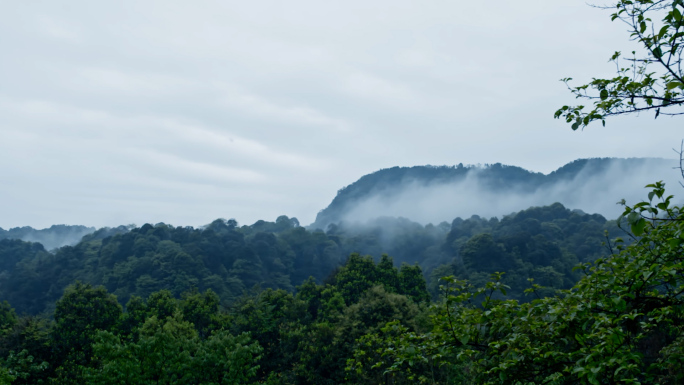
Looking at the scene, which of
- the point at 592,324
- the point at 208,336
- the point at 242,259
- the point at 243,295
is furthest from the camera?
the point at 242,259

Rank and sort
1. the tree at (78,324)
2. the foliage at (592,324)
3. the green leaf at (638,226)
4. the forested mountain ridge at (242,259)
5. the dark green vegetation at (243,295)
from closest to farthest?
the green leaf at (638,226) → the foliage at (592,324) → the dark green vegetation at (243,295) → the tree at (78,324) → the forested mountain ridge at (242,259)

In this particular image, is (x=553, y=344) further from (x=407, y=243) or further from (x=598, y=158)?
(x=598, y=158)

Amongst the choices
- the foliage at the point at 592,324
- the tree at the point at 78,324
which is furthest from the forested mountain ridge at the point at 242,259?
the foliage at the point at 592,324

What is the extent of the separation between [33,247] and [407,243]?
8755 centimetres

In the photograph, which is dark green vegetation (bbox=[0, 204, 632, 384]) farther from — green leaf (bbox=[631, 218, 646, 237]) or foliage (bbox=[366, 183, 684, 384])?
green leaf (bbox=[631, 218, 646, 237])

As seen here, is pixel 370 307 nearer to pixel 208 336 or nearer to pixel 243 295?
pixel 208 336

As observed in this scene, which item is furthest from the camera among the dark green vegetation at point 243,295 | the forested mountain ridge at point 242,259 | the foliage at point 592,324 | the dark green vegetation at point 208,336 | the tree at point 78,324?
the forested mountain ridge at point 242,259

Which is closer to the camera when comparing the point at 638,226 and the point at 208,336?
the point at 638,226

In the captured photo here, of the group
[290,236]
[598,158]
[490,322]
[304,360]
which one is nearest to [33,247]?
[290,236]

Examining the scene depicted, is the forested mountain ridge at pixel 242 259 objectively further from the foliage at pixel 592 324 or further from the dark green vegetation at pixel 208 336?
the foliage at pixel 592 324

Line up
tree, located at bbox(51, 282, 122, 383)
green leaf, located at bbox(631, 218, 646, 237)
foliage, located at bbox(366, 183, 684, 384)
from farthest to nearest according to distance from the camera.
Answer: tree, located at bbox(51, 282, 122, 383) < foliage, located at bbox(366, 183, 684, 384) < green leaf, located at bbox(631, 218, 646, 237)

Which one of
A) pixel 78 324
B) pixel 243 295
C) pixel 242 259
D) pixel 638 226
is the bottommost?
pixel 243 295

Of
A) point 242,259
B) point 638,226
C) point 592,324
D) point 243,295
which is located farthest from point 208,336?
point 242,259

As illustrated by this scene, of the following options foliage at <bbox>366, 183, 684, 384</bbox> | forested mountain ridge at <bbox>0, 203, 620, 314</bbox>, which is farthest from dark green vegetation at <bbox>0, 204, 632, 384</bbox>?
foliage at <bbox>366, 183, 684, 384</bbox>
